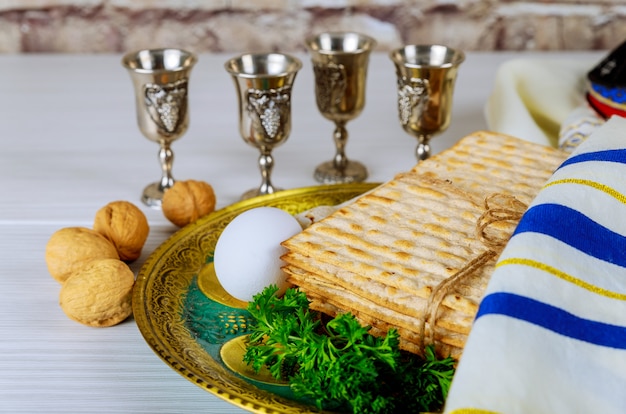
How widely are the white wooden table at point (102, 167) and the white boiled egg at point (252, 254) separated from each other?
136 millimetres

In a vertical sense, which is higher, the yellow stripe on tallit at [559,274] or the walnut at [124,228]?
the yellow stripe on tallit at [559,274]

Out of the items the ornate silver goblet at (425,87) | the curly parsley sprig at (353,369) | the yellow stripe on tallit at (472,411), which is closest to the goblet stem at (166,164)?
the ornate silver goblet at (425,87)

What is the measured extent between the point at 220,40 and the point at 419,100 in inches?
46.0

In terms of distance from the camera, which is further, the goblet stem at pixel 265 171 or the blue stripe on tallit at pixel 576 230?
the goblet stem at pixel 265 171

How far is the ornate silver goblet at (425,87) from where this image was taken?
1317 mm

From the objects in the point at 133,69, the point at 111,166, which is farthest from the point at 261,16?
the point at 133,69

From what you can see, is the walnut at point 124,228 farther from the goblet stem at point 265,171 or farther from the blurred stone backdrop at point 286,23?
the blurred stone backdrop at point 286,23

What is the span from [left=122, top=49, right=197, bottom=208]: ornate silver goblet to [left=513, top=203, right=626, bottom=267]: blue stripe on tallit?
26.6 inches

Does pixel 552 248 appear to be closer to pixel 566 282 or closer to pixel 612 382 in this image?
pixel 566 282

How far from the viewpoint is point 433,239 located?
94 centimetres

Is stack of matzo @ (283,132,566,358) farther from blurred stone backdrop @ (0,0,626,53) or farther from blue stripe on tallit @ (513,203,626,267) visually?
blurred stone backdrop @ (0,0,626,53)

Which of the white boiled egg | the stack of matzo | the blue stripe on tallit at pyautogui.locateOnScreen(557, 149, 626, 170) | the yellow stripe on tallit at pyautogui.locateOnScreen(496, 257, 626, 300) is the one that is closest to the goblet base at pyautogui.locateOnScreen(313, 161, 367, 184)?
the stack of matzo

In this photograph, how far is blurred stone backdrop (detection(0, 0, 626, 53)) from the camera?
2316mm

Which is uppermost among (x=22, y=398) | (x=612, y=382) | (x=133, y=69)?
(x=133, y=69)
